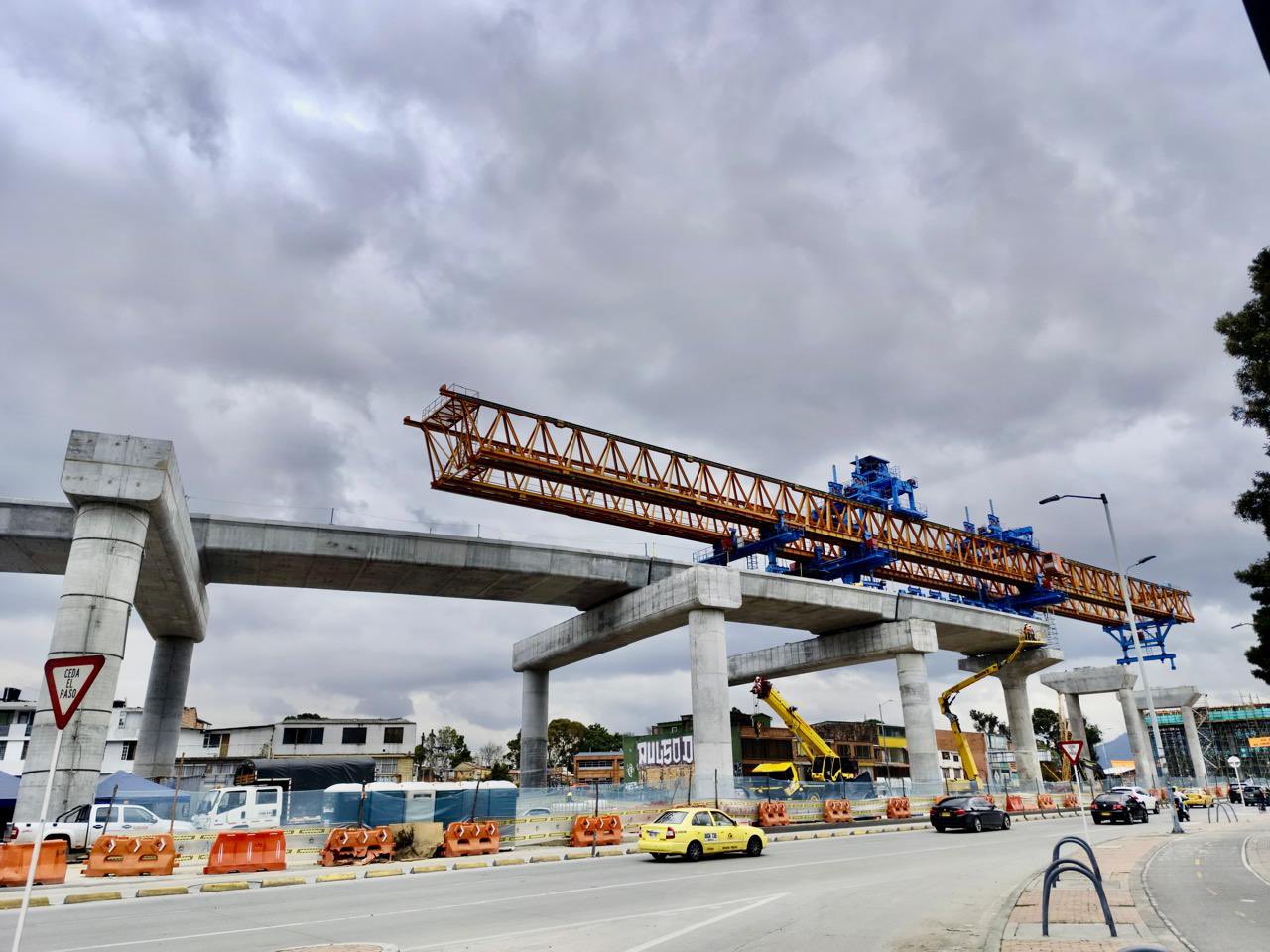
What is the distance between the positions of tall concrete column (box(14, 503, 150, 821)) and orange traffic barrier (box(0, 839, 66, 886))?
14.4 ft

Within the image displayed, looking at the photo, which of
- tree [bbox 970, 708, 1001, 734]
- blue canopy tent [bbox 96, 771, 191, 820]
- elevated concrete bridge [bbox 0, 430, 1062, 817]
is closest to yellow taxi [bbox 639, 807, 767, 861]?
elevated concrete bridge [bbox 0, 430, 1062, 817]

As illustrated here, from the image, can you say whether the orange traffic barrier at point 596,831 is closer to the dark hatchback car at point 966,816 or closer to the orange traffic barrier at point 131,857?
the orange traffic barrier at point 131,857

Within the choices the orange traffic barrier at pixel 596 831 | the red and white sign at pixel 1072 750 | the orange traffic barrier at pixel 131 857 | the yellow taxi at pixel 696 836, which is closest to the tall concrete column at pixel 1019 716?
the orange traffic barrier at pixel 596 831

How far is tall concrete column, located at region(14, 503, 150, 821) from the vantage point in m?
22.8

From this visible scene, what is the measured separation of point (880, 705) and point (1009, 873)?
74.4 m

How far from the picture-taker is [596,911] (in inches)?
516

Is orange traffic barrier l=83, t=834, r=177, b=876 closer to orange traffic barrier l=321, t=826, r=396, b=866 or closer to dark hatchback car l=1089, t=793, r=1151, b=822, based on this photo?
orange traffic barrier l=321, t=826, r=396, b=866

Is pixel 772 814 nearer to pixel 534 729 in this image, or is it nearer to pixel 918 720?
pixel 918 720

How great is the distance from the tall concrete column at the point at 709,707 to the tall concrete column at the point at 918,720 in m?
14.2

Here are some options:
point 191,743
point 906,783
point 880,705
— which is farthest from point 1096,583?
point 191,743

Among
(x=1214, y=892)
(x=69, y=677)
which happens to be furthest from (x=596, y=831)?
(x=69, y=677)

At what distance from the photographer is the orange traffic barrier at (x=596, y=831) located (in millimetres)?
27922

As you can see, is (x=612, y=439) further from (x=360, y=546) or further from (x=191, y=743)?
(x=191, y=743)

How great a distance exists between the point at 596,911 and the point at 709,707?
951 inches
